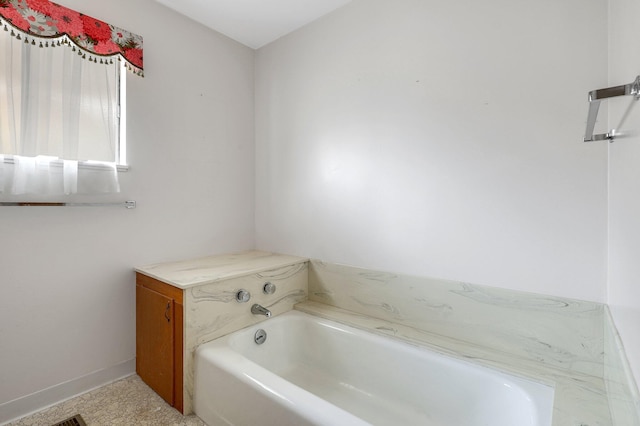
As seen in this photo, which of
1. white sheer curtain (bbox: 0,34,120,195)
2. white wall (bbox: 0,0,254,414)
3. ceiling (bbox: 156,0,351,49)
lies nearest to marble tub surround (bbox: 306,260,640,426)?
white wall (bbox: 0,0,254,414)

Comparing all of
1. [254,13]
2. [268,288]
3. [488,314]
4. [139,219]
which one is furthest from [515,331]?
[254,13]

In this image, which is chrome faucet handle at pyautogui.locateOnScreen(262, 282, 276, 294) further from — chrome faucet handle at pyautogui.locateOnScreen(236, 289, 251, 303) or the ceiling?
the ceiling

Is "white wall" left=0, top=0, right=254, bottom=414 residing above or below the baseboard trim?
above

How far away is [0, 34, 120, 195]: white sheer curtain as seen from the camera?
1.38 metres

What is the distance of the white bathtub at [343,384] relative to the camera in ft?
3.67

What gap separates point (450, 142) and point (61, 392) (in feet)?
7.98

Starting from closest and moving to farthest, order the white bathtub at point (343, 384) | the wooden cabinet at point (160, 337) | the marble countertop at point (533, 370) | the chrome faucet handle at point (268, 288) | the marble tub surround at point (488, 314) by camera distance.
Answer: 1. the marble countertop at point (533, 370)
2. the white bathtub at point (343, 384)
3. the marble tub surround at point (488, 314)
4. the wooden cabinet at point (160, 337)
5. the chrome faucet handle at point (268, 288)

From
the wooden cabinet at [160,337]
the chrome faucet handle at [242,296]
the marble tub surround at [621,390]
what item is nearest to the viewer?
the marble tub surround at [621,390]

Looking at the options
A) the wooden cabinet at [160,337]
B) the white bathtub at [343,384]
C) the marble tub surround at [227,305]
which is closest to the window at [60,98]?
the wooden cabinet at [160,337]

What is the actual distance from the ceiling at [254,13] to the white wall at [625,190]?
1.52 m

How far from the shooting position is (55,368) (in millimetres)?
1557

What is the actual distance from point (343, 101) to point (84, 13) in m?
1.53

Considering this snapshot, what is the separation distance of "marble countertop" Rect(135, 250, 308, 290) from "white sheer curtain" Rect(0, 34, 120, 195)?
55cm

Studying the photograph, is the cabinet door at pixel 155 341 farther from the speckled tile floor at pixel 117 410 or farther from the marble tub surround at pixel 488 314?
the marble tub surround at pixel 488 314
